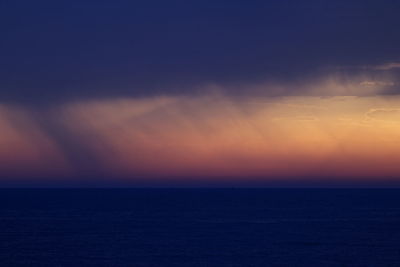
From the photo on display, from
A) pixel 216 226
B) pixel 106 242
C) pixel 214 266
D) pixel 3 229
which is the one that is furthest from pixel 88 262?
pixel 216 226

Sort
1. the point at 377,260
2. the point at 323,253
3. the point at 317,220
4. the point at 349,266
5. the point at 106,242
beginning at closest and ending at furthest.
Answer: the point at 349,266, the point at 377,260, the point at 323,253, the point at 106,242, the point at 317,220

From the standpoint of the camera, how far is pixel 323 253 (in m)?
60.3

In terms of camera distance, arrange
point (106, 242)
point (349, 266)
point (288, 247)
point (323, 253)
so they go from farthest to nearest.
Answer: point (106, 242) < point (288, 247) < point (323, 253) < point (349, 266)

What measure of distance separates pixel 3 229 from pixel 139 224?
68.3ft

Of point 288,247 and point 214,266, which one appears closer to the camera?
point 214,266

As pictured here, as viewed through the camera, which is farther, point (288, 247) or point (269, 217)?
point (269, 217)

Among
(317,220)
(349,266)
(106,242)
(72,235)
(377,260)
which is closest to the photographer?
(349,266)

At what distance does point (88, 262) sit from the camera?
53531 mm

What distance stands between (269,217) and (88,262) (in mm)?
59565

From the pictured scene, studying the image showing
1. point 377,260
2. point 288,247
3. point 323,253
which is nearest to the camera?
point 377,260

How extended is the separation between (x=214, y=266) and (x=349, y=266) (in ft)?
36.5

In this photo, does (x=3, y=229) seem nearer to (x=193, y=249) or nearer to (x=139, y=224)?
(x=139, y=224)

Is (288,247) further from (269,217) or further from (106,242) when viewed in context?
(269,217)

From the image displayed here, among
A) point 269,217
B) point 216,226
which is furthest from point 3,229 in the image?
point 269,217
